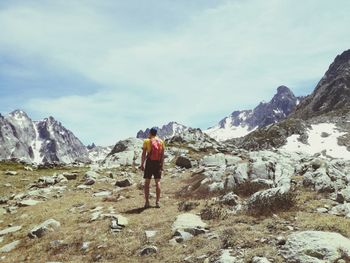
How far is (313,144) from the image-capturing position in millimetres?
148000

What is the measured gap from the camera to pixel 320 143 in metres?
146

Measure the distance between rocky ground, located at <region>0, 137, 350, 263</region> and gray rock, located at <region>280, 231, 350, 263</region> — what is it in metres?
0.03

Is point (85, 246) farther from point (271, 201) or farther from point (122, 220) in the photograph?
point (271, 201)

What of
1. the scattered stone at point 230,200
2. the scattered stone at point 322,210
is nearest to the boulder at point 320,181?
the scattered stone at point 322,210

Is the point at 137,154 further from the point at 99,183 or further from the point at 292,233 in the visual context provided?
the point at 292,233

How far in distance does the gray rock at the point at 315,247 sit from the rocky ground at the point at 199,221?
0.03 m

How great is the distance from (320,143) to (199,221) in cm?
13860

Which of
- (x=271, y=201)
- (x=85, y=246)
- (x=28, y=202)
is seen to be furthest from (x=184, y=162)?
(x=85, y=246)

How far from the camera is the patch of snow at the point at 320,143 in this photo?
446 ft

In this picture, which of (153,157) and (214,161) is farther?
(214,161)

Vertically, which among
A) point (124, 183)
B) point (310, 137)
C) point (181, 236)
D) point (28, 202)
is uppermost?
point (310, 137)

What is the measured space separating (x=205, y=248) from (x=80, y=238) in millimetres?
5283

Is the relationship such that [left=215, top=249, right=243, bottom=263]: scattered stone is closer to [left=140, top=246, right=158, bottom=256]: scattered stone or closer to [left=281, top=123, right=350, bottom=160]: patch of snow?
[left=140, top=246, right=158, bottom=256]: scattered stone

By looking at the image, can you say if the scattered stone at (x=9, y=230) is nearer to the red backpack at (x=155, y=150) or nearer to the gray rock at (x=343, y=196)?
the red backpack at (x=155, y=150)
